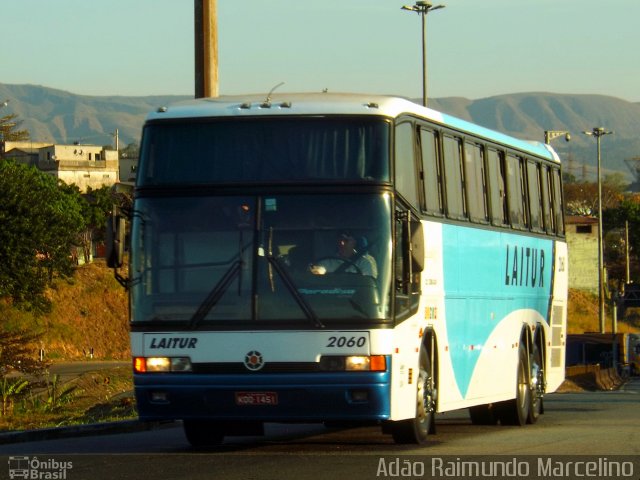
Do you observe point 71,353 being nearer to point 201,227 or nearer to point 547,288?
point 547,288

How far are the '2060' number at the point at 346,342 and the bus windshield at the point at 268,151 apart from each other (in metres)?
1.51

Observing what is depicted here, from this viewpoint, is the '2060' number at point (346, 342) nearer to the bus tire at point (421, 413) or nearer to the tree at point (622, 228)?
the bus tire at point (421, 413)

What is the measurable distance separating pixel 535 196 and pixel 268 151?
7.80 metres

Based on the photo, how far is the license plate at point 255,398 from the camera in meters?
13.7

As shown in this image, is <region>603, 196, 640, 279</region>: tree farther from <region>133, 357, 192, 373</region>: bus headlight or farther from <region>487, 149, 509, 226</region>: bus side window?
<region>133, 357, 192, 373</region>: bus headlight

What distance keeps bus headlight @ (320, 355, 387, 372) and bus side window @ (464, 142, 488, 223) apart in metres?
4.32

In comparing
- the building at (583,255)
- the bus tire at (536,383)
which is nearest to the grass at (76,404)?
the bus tire at (536,383)

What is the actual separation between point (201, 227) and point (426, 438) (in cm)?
375

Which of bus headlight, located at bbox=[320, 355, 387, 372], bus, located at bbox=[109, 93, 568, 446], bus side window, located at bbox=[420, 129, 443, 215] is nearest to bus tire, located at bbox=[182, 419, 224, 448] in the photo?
bus, located at bbox=[109, 93, 568, 446]

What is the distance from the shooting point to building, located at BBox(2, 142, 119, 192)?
166m

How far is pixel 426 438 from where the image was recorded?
15.9 m

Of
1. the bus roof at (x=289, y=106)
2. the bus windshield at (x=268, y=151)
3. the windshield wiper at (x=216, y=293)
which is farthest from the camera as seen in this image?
Result: the bus roof at (x=289, y=106)

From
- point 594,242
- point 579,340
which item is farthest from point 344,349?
point 594,242

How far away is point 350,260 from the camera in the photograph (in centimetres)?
1373
